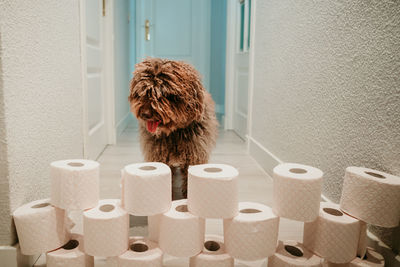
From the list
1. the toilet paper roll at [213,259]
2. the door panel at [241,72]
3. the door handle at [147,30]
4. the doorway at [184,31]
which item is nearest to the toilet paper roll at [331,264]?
the toilet paper roll at [213,259]

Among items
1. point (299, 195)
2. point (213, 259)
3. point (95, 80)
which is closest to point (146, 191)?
point (213, 259)

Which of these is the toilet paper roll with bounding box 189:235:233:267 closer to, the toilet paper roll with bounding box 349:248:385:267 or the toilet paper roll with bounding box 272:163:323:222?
the toilet paper roll with bounding box 272:163:323:222

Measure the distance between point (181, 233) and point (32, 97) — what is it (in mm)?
715

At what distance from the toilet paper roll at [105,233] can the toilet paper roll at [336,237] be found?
0.61 m

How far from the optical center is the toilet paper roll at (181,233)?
958 mm

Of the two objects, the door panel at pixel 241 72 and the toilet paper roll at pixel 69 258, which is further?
the door panel at pixel 241 72

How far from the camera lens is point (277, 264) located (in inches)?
38.9

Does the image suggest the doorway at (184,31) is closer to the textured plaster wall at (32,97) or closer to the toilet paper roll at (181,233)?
the textured plaster wall at (32,97)

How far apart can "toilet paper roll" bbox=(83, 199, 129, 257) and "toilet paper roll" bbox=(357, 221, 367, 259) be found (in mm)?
738

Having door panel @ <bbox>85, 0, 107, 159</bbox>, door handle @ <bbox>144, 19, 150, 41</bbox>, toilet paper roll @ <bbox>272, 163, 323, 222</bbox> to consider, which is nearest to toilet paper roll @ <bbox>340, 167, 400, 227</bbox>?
toilet paper roll @ <bbox>272, 163, 323, 222</bbox>

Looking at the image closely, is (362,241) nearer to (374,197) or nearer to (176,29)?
(374,197)

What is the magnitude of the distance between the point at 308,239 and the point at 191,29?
4.41m

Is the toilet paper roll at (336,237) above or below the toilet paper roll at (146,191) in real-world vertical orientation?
below

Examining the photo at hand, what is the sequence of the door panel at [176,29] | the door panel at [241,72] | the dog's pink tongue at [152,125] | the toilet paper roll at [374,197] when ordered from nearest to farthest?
the toilet paper roll at [374,197] < the dog's pink tongue at [152,125] < the door panel at [241,72] < the door panel at [176,29]
